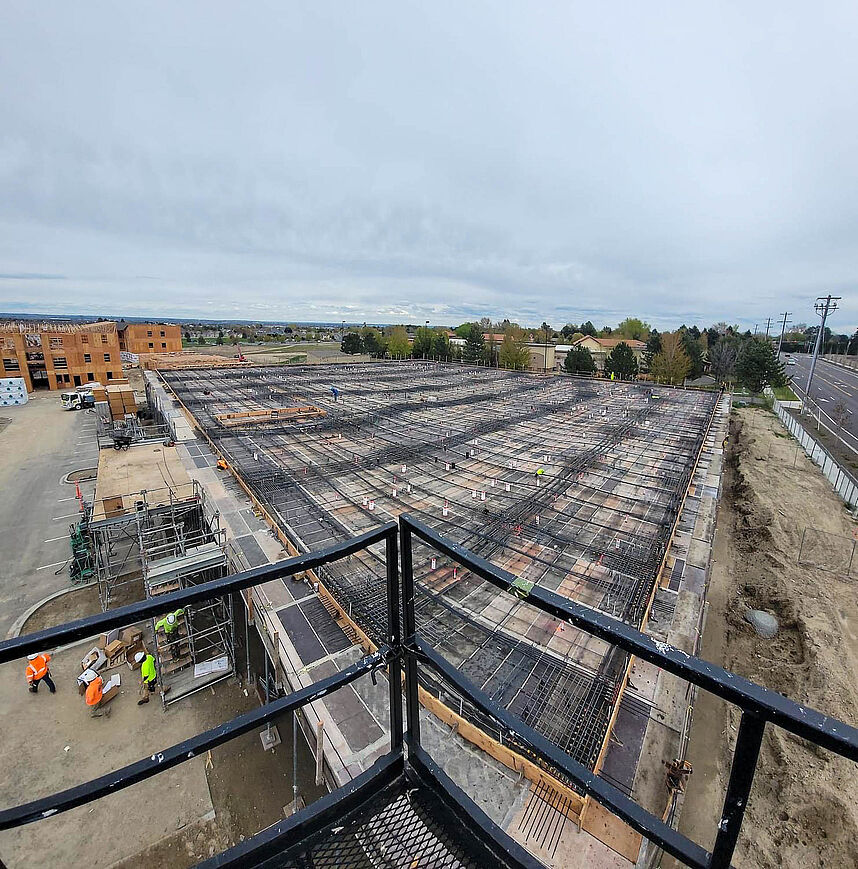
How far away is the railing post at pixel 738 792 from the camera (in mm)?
1045

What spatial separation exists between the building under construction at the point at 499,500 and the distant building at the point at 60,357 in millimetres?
16841

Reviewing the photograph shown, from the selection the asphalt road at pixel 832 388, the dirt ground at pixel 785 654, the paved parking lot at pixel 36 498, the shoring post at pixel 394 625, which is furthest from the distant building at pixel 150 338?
the asphalt road at pixel 832 388

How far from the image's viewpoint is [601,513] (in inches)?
521

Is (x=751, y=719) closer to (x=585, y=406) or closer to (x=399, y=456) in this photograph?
(x=399, y=456)

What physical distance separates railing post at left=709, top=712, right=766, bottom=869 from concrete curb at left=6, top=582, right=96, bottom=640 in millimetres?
13992

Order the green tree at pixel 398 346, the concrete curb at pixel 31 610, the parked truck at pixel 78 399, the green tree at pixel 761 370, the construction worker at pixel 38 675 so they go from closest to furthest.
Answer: the construction worker at pixel 38 675
the concrete curb at pixel 31 610
the parked truck at pixel 78 399
the green tree at pixel 761 370
the green tree at pixel 398 346

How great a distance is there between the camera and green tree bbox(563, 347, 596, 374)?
156 ft

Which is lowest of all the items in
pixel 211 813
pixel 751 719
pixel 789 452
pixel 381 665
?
pixel 211 813

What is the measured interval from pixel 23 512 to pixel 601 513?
20.6m

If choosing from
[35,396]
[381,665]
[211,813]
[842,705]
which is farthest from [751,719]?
[35,396]

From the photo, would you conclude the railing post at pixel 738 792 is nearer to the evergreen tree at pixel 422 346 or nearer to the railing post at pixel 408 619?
the railing post at pixel 408 619

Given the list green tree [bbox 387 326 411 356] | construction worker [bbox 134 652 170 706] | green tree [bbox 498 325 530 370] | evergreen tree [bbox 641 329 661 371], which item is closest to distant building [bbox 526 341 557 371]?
green tree [bbox 498 325 530 370]

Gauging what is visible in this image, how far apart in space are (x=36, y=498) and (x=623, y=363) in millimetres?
46806

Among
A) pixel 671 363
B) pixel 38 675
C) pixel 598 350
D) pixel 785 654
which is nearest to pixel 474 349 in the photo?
pixel 598 350
